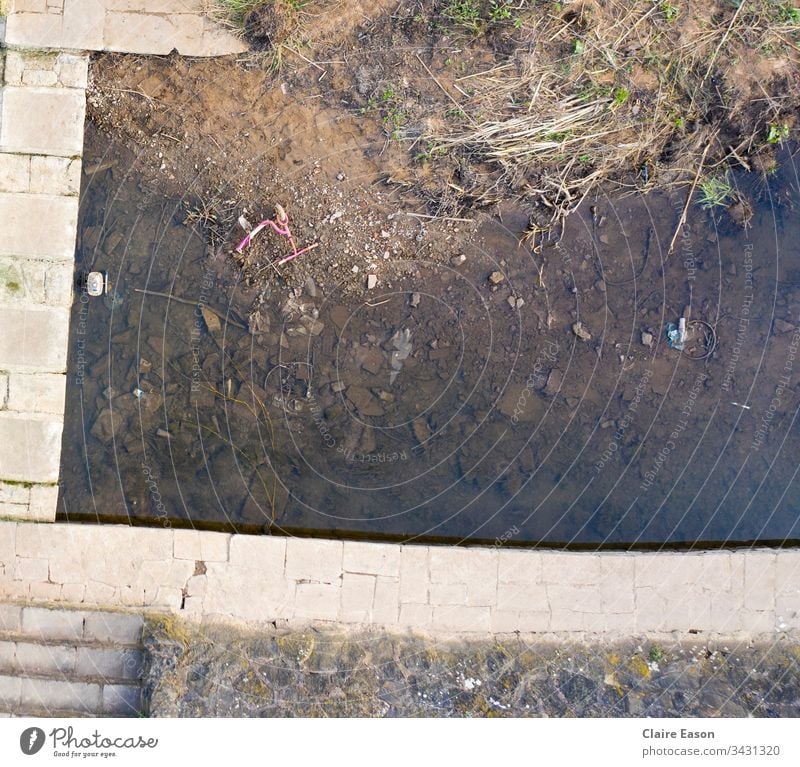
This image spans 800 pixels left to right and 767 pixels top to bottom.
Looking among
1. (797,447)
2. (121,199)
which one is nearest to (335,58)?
(121,199)

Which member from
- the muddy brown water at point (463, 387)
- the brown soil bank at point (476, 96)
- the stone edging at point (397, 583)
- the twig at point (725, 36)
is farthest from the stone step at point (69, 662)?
the twig at point (725, 36)

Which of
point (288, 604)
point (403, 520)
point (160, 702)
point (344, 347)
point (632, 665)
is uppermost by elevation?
point (344, 347)

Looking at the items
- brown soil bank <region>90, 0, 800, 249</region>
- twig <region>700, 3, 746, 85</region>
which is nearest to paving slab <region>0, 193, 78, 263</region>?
brown soil bank <region>90, 0, 800, 249</region>

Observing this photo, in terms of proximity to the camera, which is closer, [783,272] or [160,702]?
[160,702]

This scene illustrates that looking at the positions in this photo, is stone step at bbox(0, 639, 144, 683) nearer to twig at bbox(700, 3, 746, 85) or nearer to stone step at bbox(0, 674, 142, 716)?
stone step at bbox(0, 674, 142, 716)

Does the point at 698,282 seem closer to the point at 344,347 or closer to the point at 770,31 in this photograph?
the point at 770,31

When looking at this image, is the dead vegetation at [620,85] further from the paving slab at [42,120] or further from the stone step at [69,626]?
the stone step at [69,626]
